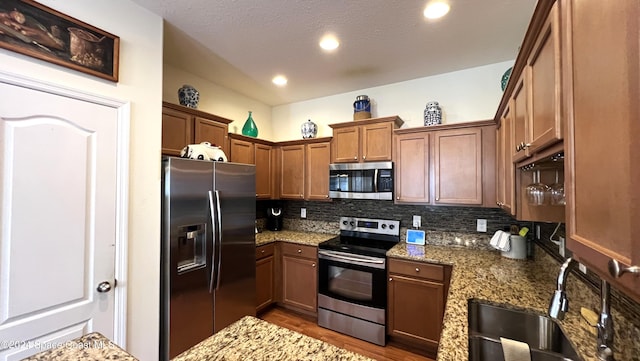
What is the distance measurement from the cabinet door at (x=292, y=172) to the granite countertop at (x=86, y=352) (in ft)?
8.53

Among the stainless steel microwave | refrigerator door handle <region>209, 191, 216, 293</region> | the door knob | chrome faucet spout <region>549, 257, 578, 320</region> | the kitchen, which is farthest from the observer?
the stainless steel microwave

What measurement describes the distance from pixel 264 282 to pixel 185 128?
1.90 meters

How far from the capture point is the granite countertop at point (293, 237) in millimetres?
3027

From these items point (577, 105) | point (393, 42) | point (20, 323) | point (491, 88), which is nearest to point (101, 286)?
point (20, 323)

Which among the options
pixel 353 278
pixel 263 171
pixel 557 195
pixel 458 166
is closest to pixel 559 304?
pixel 557 195

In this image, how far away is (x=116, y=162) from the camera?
1614 mm

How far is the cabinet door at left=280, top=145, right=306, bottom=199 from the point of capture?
3.42m

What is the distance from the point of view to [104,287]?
1547 millimetres

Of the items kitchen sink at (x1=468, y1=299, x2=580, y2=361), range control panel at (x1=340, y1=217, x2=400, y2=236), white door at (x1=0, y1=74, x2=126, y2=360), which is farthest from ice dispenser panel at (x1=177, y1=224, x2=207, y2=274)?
kitchen sink at (x1=468, y1=299, x2=580, y2=361)

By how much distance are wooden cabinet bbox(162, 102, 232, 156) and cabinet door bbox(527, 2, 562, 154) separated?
248 cm

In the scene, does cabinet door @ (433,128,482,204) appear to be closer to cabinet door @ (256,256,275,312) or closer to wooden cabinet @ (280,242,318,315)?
wooden cabinet @ (280,242,318,315)

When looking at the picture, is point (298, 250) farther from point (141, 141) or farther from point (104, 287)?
point (141, 141)

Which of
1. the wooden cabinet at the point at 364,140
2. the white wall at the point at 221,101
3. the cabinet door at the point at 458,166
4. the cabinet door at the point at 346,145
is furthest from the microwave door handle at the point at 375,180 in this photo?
the white wall at the point at 221,101

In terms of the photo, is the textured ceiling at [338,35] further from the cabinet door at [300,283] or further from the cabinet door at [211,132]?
the cabinet door at [300,283]
